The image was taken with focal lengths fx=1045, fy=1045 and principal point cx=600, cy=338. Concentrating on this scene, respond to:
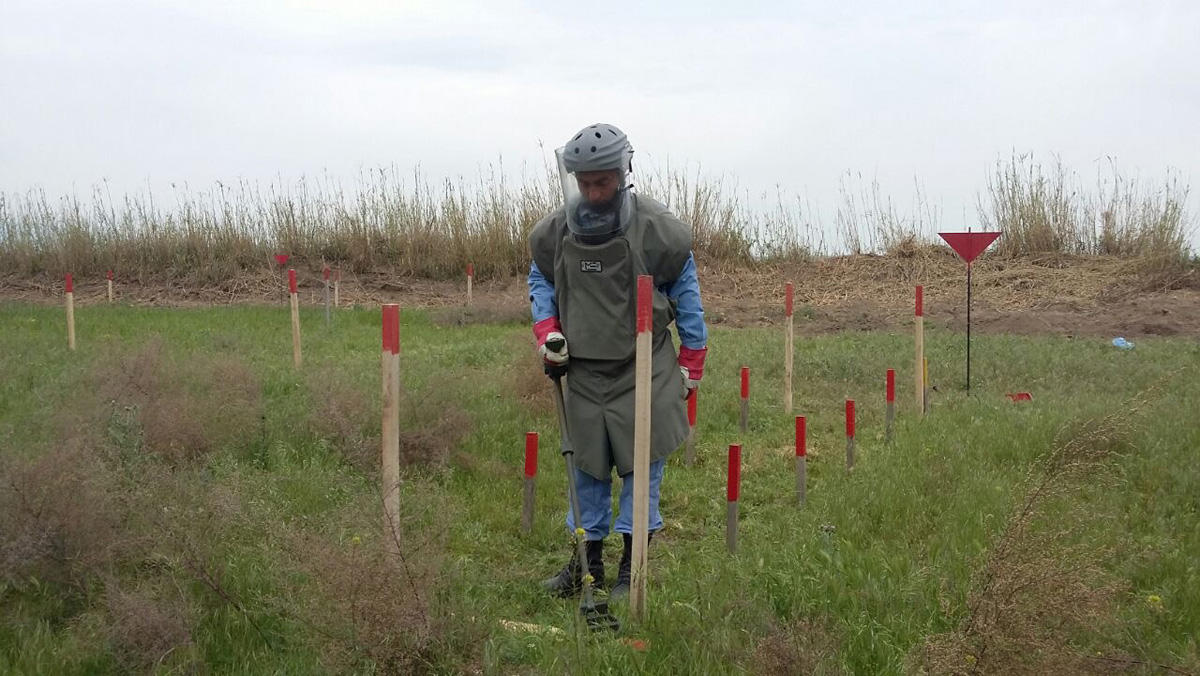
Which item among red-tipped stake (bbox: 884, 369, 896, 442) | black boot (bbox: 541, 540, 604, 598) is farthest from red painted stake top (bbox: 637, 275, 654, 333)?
red-tipped stake (bbox: 884, 369, 896, 442)

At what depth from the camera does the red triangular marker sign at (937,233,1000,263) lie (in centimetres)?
892

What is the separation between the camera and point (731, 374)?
10.7 meters

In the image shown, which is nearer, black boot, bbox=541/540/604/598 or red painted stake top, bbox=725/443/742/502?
black boot, bbox=541/540/604/598

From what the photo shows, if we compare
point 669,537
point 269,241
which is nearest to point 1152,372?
point 669,537

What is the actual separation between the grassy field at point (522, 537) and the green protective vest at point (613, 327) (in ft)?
2.16

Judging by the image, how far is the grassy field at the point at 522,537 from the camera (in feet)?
11.4

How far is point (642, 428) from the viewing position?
3.88 meters

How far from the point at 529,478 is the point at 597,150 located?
2.05 meters

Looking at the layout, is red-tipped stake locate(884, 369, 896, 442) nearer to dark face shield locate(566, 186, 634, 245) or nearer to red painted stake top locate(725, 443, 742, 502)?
red painted stake top locate(725, 443, 742, 502)

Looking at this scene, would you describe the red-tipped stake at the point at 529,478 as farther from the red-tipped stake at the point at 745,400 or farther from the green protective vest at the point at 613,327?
the red-tipped stake at the point at 745,400

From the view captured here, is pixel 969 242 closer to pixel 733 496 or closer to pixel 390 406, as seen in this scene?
pixel 733 496

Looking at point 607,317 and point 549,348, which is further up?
point 607,317

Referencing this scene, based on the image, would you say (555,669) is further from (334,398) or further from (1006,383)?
(1006,383)

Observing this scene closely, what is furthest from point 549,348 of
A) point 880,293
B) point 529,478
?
point 880,293
